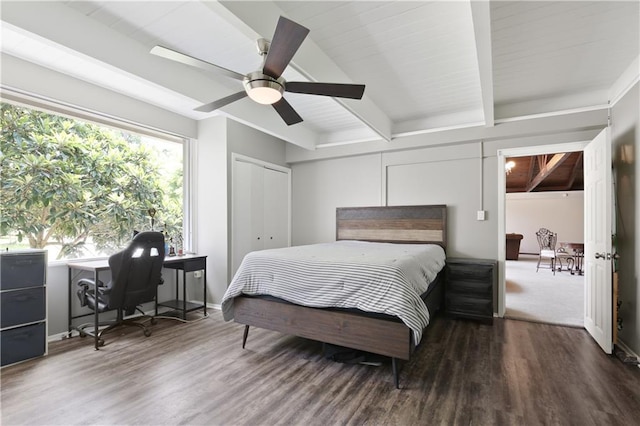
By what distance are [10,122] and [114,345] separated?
7.61 feet

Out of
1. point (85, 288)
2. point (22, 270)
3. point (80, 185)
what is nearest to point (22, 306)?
point (22, 270)

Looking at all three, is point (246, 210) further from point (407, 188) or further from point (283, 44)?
point (283, 44)

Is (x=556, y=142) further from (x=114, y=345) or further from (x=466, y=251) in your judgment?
(x=114, y=345)

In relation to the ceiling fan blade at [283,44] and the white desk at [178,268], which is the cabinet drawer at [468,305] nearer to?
the white desk at [178,268]

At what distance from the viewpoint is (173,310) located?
13.5 ft

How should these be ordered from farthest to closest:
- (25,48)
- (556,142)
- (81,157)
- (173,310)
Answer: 1. (173,310)
2. (556,142)
3. (81,157)
4. (25,48)

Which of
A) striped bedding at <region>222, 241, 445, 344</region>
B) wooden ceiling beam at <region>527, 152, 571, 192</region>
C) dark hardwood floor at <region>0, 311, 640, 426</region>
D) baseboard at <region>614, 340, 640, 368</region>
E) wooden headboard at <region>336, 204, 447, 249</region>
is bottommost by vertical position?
dark hardwood floor at <region>0, 311, 640, 426</region>

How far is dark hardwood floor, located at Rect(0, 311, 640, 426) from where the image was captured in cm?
191

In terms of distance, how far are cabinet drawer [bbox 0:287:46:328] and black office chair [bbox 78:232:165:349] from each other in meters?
0.38

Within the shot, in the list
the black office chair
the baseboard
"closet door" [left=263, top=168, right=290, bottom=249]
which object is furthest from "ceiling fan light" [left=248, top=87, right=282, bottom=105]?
the baseboard

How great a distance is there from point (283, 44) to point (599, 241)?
337 centimetres

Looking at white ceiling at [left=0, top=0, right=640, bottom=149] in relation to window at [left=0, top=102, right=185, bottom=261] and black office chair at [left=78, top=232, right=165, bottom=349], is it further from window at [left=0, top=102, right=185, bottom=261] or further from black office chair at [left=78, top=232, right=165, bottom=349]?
black office chair at [left=78, top=232, right=165, bottom=349]

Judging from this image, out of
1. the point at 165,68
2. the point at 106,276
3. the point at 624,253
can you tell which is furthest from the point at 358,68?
the point at 106,276

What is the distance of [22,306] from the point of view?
8.55 feet
